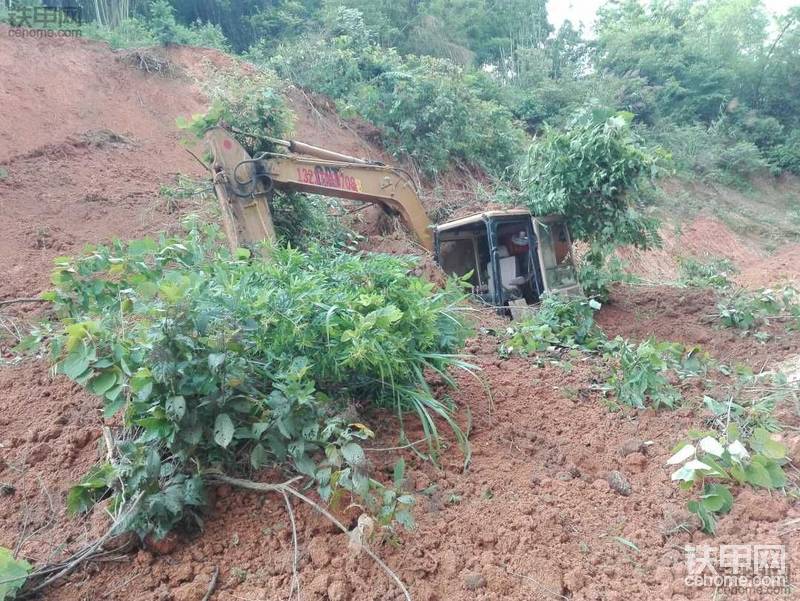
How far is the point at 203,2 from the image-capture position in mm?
16641

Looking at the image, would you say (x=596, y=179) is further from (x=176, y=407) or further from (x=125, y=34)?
(x=125, y=34)

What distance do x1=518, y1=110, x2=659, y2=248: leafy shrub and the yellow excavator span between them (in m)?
0.35

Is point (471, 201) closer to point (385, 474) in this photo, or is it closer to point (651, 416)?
point (651, 416)

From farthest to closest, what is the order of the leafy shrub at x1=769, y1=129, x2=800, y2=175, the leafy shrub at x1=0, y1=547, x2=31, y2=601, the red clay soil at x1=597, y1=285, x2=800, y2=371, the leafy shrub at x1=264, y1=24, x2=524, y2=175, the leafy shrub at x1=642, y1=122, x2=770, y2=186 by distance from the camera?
the leafy shrub at x1=769, y1=129, x2=800, y2=175 → the leafy shrub at x1=642, y1=122, x2=770, y2=186 → the leafy shrub at x1=264, y1=24, x2=524, y2=175 → the red clay soil at x1=597, y1=285, x2=800, y2=371 → the leafy shrub at x1=0, y1=547, x2=31, y2=601

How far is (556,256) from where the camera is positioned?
768cm

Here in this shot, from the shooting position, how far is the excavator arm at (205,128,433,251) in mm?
5004

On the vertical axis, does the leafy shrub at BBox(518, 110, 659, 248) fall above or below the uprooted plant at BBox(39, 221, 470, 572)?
above

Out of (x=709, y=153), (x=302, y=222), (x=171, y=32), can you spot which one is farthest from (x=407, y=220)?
(x=709, y=153)

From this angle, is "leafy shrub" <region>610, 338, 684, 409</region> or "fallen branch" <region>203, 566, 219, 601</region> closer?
"fallen branch" <region>203, 566, 219, 601</region>

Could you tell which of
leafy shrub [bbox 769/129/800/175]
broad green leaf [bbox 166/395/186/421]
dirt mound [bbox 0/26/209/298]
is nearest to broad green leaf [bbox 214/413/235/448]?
broad green leaf [bbox 166/395/186/421]

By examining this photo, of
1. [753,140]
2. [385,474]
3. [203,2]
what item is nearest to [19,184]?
[385,474]

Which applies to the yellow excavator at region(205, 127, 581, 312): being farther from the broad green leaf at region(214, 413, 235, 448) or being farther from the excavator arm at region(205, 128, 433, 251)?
the broad green leaf at region(214, 413, 235, 448)

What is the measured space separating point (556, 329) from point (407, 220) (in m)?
2.37

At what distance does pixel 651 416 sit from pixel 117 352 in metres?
3.16
